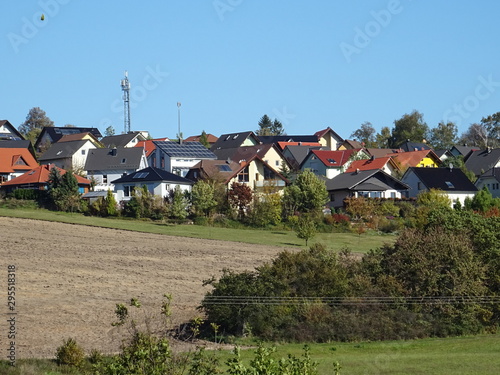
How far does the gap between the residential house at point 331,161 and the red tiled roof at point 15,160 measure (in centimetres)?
3235

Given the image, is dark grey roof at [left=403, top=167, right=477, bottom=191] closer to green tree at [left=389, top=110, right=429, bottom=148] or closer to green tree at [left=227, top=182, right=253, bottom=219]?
green tree at [left=227, top=182, right=253, bottom=219]

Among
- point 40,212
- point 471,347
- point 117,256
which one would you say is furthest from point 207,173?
point 471,347

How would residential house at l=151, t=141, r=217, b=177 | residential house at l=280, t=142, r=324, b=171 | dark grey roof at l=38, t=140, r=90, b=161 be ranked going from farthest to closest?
residential house at l=280, t=142, r=324, b=171 < dark grey roof at l=38, t=140, r=90, b=161 < residential house at l=151, t=141, r=217, b=177

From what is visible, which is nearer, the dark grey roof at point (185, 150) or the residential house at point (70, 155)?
the dark grey roof at point (185, 150)

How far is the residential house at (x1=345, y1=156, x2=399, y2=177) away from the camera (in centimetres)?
9512

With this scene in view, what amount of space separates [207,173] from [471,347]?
1997 inches

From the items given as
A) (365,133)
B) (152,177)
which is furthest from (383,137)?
(152,177)

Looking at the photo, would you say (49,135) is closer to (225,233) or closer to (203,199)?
(203,199)

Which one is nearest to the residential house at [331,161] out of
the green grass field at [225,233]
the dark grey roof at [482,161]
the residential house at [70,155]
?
the dark grey roof at [482,161]

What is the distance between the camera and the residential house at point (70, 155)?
96.3m

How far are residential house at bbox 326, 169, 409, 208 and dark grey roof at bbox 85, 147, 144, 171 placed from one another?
20.5m

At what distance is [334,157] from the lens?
104m

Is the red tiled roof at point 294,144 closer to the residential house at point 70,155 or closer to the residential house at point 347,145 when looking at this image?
the residential house at point 347,145

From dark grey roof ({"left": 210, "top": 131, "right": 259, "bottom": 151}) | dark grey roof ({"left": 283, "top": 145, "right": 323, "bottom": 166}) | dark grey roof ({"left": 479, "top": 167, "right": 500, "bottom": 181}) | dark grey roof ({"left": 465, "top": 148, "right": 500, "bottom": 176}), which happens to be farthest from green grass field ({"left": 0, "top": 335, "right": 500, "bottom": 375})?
dark grey roof ({"left": 210, "top": 131, "right": 259, "bottom": 151})
